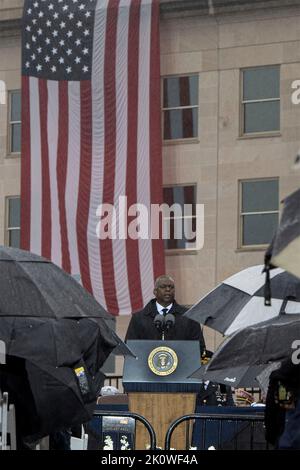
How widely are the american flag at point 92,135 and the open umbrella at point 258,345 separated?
2320 cm

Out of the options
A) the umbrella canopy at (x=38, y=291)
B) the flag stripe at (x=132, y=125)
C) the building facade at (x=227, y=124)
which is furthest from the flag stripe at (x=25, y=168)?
the umbrella canopy at (x=38, y=291)

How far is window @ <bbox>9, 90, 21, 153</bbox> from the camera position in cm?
3878

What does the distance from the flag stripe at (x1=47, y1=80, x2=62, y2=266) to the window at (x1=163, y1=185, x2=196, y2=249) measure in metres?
2.52

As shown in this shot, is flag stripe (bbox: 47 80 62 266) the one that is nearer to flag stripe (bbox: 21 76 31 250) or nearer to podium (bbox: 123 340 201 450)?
flag stripe (bbox: 21 76 31 250)

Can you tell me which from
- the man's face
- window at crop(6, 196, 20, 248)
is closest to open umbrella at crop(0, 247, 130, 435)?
the man's face

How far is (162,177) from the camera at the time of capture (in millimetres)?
36531

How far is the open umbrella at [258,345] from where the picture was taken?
1150 cm

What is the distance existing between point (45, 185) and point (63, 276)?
24.6 m

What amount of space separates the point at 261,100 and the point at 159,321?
2148cm

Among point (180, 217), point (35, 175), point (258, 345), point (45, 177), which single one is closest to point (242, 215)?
point (180, 217)

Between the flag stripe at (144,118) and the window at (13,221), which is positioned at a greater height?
the flag stripe at (144,118)

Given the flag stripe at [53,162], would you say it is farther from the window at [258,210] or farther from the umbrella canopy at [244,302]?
the umbrella canopy at [244,302]
